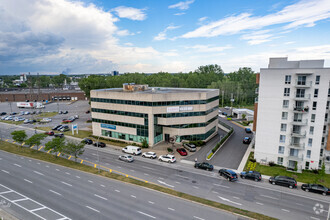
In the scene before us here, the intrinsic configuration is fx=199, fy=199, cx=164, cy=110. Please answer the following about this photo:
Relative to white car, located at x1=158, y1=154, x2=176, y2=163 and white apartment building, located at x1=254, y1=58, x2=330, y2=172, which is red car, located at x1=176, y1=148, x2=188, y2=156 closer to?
white car, located at x1=158, y1=154, x2=176, y2=163

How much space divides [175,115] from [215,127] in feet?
58.7

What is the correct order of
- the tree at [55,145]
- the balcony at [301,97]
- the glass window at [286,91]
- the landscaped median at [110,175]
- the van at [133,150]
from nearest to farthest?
the landscaped median at [110,175] < the balcony at [301,97] < the glass window at [286,91] < the tree at [55,145] < the van at [133,150]

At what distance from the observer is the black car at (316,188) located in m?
31.6

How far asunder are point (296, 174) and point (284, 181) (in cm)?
632

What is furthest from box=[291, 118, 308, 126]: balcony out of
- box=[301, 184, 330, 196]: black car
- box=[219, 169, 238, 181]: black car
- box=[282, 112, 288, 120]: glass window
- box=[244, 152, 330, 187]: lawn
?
box=[219, 169, 238, 181]: black car

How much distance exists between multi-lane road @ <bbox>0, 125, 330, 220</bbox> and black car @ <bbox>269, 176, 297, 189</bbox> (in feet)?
2.59

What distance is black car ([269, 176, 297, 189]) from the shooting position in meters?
33.8

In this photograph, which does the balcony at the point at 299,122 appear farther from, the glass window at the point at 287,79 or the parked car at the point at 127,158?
the parked car at the point at 127,158

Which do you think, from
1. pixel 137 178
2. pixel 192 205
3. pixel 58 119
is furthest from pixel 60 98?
pixel 192 205

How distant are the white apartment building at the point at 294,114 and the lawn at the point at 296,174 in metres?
1.68

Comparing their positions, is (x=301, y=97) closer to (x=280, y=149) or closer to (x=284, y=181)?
(x=280, y=149)

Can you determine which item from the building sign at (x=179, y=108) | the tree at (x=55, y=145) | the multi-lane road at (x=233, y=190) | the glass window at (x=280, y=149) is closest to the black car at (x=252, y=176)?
the multi-lane road at (x=233, y=190)

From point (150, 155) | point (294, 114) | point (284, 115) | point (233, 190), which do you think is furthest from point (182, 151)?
point (294, 114)

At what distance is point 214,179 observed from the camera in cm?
3675
